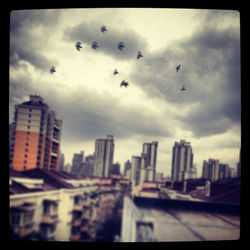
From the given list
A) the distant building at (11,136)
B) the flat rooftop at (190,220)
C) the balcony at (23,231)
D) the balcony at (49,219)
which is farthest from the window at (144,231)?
the distant building at (11,136)

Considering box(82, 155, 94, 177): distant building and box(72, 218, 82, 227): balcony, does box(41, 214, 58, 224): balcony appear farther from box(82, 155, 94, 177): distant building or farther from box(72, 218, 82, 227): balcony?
box(82, 155, 94, 177): distant building

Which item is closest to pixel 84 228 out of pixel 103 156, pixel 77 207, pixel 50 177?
pixel 77 207

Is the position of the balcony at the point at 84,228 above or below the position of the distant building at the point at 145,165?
below

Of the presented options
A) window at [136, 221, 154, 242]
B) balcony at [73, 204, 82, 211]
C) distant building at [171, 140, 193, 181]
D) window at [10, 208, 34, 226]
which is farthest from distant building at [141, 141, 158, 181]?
window at [10, 208, 34, 226]

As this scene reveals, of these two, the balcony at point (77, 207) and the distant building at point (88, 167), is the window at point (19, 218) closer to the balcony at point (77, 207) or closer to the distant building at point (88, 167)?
the balcony at point (77, 207)

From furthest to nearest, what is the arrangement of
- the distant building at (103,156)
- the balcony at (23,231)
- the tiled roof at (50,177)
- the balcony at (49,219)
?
the tiled roof at (50,177), the distant building at (103,156), the balcony at (49,219), the balcony at (23,231)

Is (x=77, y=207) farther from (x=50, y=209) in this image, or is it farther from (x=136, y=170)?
(x=136, y=170)
